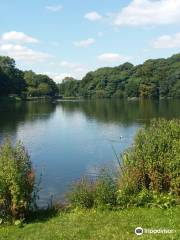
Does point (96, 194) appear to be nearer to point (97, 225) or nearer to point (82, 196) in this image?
point (82, 196)

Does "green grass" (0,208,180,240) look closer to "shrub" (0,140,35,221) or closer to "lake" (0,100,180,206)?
"shrub" (0,140,35,221)

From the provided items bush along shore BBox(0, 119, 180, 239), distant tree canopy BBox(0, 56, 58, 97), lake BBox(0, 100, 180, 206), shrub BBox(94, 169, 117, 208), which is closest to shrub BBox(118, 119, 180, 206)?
bush along shore BBox(0, 119, 180, 239)

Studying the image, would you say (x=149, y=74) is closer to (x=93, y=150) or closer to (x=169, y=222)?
(x=93, y=150)

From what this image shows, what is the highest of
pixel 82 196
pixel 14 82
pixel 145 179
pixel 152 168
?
pixel 14 82

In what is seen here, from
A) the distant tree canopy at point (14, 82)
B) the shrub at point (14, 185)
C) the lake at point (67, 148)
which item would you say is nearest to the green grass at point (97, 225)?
the shrub at point (14, 185)

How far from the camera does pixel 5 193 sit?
14.2 metres

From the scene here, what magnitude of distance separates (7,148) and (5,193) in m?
1.50

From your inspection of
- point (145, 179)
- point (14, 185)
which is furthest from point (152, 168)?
point (14, 185)

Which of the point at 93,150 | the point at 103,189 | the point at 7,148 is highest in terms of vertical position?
the point at 7,148

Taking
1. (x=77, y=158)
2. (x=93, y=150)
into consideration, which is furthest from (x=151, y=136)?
(x=93, y=150)

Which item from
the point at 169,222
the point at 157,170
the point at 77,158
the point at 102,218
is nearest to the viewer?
the point at 169,222

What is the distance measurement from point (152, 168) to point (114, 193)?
1598 millimetres

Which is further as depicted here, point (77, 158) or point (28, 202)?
point (77, 158)

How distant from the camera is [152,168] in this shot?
15.5 metres
